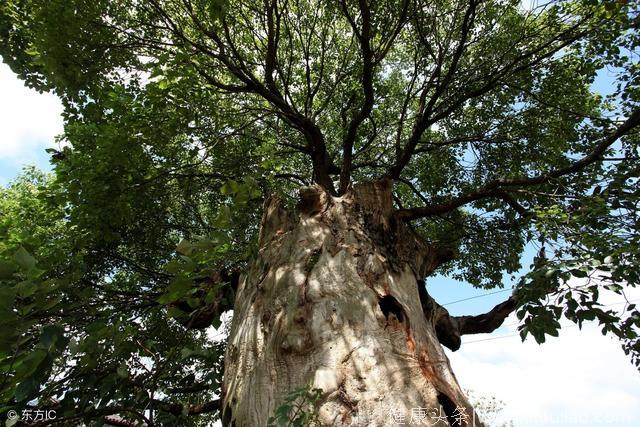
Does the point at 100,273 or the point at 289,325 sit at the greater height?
the point at 100,273

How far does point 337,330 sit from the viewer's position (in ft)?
7.86

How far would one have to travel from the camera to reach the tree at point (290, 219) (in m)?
2.34

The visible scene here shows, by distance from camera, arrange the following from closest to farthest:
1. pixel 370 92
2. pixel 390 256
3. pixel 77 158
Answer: pixel 390 256
pixel 77 158
pixel 370 92

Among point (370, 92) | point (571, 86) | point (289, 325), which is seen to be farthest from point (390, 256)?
point (571, 86)

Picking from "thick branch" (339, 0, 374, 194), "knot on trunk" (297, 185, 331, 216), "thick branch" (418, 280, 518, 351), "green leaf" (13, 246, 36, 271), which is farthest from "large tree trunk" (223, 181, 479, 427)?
"thick branch" (339, 0, 374, 194)

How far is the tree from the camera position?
234 cm

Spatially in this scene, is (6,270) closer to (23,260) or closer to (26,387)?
(23,260)

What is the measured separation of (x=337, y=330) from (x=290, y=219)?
4.73 ft

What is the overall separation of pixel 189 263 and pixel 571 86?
6269mm

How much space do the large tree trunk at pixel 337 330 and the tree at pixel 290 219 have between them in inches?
0.5

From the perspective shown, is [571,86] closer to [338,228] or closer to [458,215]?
[458,215]

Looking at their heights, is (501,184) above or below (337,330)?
above

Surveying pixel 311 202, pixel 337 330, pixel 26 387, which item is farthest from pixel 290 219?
pixel 26 387

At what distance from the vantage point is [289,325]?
2496mm
